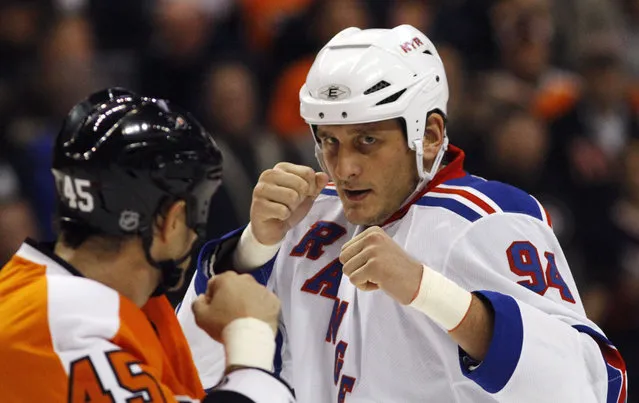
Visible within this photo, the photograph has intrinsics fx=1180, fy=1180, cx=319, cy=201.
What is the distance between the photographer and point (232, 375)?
9.63ft

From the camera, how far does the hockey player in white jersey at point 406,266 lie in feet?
11.0

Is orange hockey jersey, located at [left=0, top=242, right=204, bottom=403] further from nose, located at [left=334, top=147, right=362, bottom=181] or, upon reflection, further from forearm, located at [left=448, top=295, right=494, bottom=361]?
nose, located at [left=334, top=147, right=362, bottom=181]

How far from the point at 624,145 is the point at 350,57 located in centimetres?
517

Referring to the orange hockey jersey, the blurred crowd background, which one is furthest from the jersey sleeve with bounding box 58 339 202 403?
the blurred crowd background

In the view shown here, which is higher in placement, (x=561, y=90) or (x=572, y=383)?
(x=572, y=383)

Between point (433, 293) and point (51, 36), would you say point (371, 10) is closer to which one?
point (51, 36)

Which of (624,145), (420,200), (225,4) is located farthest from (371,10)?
(420,200)

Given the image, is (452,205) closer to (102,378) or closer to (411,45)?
(411,45)

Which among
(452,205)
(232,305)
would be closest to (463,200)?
(452,205)

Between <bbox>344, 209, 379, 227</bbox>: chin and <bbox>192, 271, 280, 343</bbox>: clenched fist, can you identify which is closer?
<bbox>192, 271, 280, 343</bbox>: clenched fist

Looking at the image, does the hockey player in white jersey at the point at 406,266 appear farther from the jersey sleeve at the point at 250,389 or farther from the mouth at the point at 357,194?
the jersey sleeve at the point at 250,389

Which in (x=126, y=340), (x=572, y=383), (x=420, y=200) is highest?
(x=126, y=340)

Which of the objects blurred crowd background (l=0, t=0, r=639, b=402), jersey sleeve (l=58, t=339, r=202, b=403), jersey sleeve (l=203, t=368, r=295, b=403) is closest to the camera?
jersey sleeve (l=58, t=339, r=202, b=403)

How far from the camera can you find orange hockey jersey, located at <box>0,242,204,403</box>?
2.74m
